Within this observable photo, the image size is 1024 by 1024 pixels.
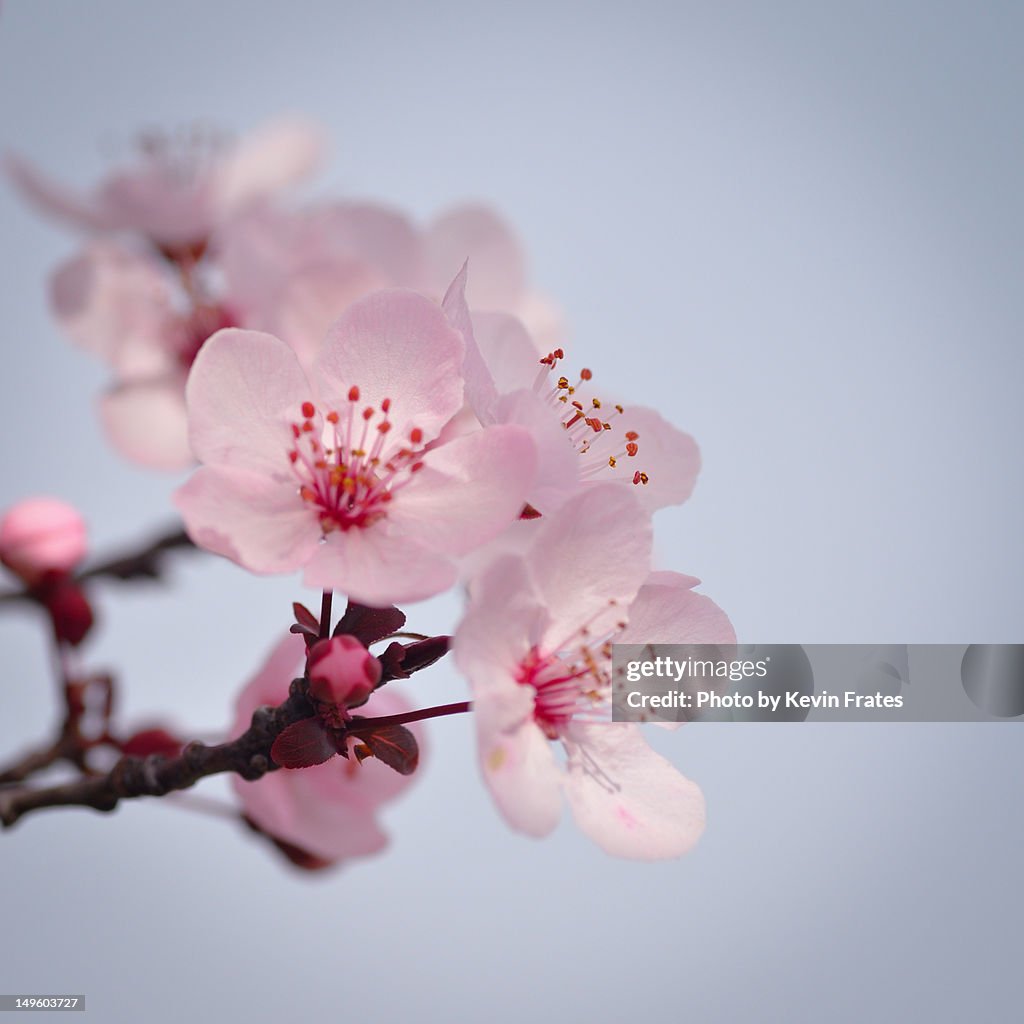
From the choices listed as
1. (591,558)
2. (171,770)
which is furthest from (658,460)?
(171,770)

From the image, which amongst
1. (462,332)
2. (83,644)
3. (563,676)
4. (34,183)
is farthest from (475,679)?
(34,183)

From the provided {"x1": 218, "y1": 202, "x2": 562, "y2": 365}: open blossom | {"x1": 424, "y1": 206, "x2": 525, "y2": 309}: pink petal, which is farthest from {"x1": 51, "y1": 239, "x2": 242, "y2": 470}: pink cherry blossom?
{"x1": 424, "y1": 206, "x2": 525, "y2": 309}: pink petal

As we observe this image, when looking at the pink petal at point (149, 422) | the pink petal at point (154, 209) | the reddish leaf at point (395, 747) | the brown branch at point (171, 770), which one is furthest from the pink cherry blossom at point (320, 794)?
the pink petal at point (154, 209)

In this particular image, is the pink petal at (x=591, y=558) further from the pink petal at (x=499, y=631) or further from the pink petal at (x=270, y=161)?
the pink petal at (x=270, y=161)

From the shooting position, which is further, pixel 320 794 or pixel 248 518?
pixel 320 794

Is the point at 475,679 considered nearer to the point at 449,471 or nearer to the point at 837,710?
the point at 449,471

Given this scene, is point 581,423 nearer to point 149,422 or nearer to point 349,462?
point 349,462
